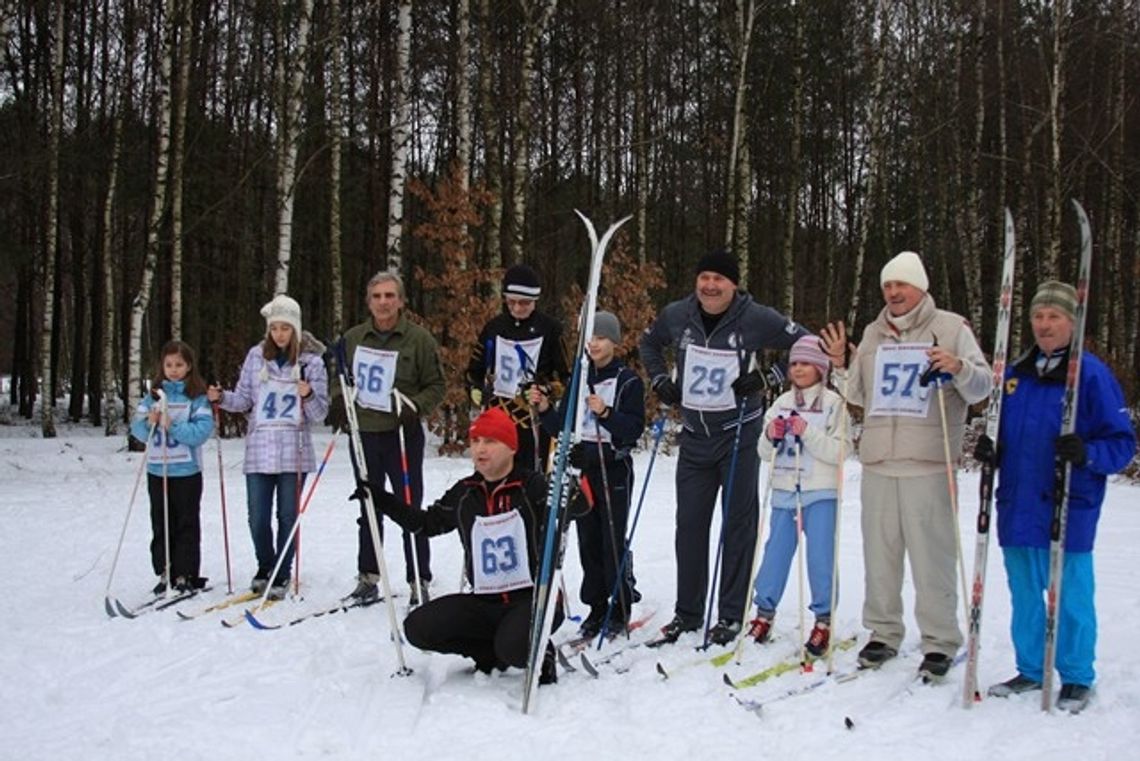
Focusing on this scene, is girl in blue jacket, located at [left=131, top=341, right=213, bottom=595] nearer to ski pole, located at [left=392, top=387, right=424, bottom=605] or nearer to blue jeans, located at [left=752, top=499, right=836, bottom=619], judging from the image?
ski pole, located at [left=392, top=387, right=424, bottom=605]

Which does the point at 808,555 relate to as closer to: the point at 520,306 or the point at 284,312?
the point at 520,306

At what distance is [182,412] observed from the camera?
5.64m

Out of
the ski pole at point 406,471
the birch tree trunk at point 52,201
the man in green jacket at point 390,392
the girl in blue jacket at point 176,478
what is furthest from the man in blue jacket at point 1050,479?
the birch tree trunk at point 52,201

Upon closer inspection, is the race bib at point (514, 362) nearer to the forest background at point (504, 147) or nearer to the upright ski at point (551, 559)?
the upright ski at point (551, 559)

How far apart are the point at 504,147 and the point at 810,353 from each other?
16959 mm

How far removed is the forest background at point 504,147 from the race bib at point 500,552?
8646 mm

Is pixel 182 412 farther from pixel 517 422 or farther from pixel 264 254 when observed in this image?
pixel 264 254

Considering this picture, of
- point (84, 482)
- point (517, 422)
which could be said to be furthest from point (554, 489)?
point (84, 482)

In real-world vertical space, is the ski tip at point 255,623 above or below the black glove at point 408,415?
below

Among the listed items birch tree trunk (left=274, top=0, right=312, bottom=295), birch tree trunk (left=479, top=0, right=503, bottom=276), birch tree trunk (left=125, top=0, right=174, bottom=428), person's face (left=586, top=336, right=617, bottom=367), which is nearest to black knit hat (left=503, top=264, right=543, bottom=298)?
person's face (left=586, top=336, right=617, bottom=367)

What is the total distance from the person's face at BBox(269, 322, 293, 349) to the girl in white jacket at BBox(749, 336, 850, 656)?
9.33 feet

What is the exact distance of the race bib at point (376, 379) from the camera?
522 cm

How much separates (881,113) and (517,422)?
1323 cm

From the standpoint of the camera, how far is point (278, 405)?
5.50 meters
